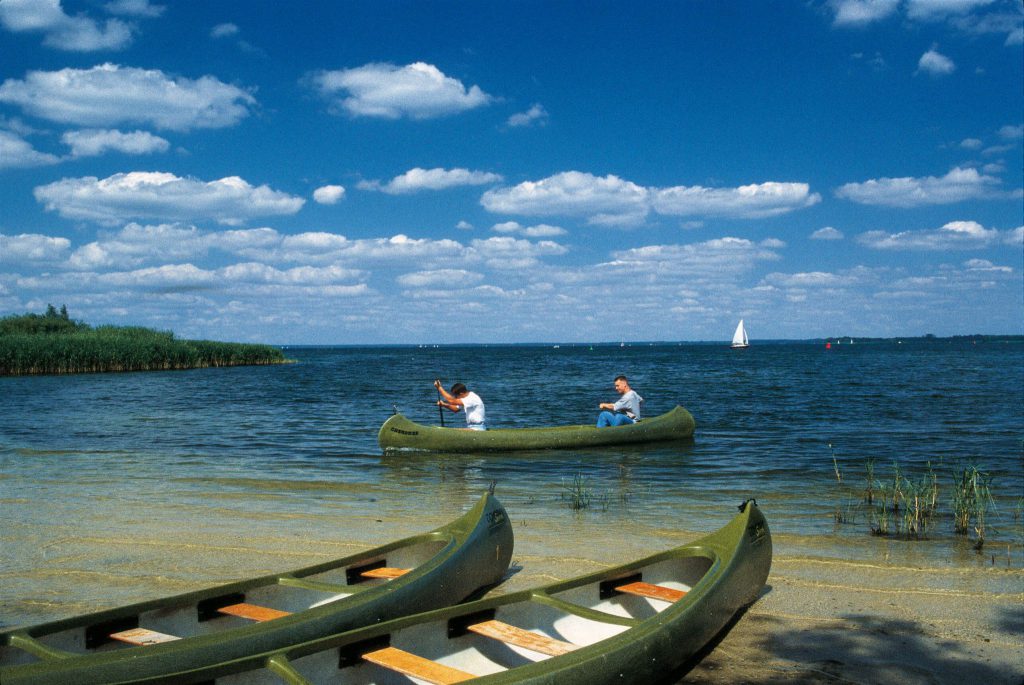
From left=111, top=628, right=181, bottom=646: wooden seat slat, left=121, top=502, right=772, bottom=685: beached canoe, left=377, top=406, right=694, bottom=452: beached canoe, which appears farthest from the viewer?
left=377, top=406, right=694, bottom=452: beached canoe

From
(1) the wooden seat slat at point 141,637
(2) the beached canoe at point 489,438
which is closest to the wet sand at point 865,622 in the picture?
(1) the wooden seat slat at point 141,637

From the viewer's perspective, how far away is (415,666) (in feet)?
12.7

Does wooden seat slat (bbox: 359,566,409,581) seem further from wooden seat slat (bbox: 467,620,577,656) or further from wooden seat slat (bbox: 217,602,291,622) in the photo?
wooden seat slat (bbox: 467,620,577,656)

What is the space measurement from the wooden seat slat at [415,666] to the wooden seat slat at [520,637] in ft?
1.43

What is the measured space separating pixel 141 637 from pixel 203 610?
499 mm

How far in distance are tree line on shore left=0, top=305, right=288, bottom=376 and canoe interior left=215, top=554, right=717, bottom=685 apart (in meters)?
45.0

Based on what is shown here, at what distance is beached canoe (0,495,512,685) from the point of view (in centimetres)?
382

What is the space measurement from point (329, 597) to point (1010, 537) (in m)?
7.47

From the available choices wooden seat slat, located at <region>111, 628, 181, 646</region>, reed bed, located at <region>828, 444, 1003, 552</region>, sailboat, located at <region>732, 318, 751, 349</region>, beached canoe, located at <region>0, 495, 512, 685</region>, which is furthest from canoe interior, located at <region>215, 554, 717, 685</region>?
sailboat, located at <region>732, 318, 751, 349</region>

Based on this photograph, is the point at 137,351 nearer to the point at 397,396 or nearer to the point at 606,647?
the point at 397,396

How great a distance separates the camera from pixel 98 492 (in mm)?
11477

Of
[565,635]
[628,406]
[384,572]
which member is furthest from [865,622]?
[628,406]

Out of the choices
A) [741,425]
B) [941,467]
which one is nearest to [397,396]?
[741,425]

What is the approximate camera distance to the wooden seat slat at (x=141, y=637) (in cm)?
429
